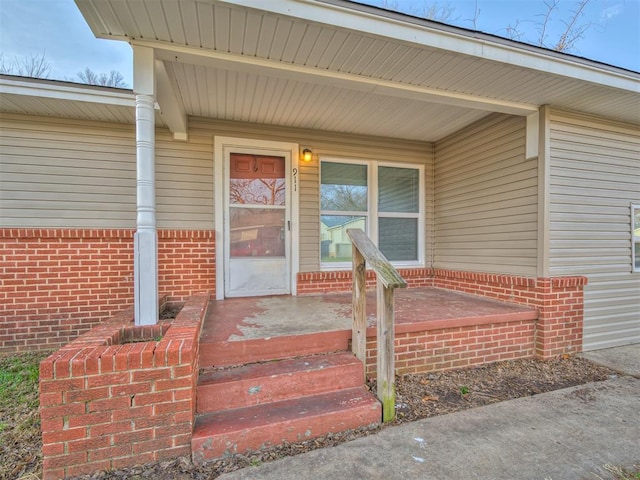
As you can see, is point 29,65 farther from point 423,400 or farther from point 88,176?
point 423,400

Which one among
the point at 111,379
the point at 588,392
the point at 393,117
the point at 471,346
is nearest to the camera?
the point at 111,379

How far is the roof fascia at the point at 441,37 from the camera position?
202 cm

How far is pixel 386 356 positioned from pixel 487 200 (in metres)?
2.83

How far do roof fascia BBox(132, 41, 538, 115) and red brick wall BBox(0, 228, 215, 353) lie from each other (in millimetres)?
2036

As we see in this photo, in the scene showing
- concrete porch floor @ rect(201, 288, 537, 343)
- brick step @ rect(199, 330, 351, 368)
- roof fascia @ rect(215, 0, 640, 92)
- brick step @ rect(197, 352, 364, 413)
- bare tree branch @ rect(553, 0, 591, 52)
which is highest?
bare tree branch @ rect(553, 0, 591, 52)

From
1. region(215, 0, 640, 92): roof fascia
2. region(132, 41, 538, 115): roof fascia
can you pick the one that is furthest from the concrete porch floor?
region(215, 0, 640, 92): roof fascia

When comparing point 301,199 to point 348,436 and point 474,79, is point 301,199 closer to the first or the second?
point 474,79

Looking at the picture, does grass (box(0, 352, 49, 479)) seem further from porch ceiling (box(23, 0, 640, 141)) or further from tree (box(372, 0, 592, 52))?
tree (box(372, 0, 592, 52))

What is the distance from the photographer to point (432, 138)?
15.4ft

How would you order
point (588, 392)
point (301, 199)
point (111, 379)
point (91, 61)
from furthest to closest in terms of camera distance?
1. point (91, 61)
2. point (301, 199)
3. point (588, 392)
4. point (111, 379)

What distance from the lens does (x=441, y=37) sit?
2322 millimetres

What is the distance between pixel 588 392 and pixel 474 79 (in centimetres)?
286

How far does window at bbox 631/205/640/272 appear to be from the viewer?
3668 mm

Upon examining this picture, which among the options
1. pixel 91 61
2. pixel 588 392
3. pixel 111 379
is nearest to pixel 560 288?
pixel 588 392
